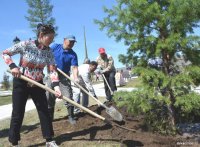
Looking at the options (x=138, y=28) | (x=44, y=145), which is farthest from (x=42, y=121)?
(x=138, y=28)

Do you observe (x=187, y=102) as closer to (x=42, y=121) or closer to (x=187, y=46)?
(x=187, y=46)

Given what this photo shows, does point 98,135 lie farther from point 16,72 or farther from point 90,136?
point 16,72

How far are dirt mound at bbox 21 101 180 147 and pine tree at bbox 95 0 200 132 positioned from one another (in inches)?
17.3

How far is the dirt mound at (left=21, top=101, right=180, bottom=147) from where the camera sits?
5.78m

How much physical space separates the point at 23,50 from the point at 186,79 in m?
2.46

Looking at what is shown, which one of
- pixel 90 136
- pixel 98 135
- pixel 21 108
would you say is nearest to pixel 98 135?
pixel 98 135

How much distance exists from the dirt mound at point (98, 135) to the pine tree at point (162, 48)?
0.44 meters

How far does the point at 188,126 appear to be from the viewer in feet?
21.4

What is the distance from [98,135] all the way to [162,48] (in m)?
1.87

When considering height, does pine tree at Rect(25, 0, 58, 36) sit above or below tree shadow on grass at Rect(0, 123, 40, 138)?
above

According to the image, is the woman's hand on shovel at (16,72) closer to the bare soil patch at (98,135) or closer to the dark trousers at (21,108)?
the dark trousers at (21,108)

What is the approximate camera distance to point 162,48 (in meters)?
5.79

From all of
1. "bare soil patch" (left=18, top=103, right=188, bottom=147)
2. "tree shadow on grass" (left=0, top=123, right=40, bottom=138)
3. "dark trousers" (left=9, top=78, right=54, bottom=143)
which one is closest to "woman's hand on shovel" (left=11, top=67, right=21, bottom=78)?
"dark trousers" (left=9, top=78, right=54, bottom=143)

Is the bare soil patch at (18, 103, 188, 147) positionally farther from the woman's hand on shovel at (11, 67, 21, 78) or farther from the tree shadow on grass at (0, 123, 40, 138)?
the woman's hand on shovel at (11, 67, 21, 78)
